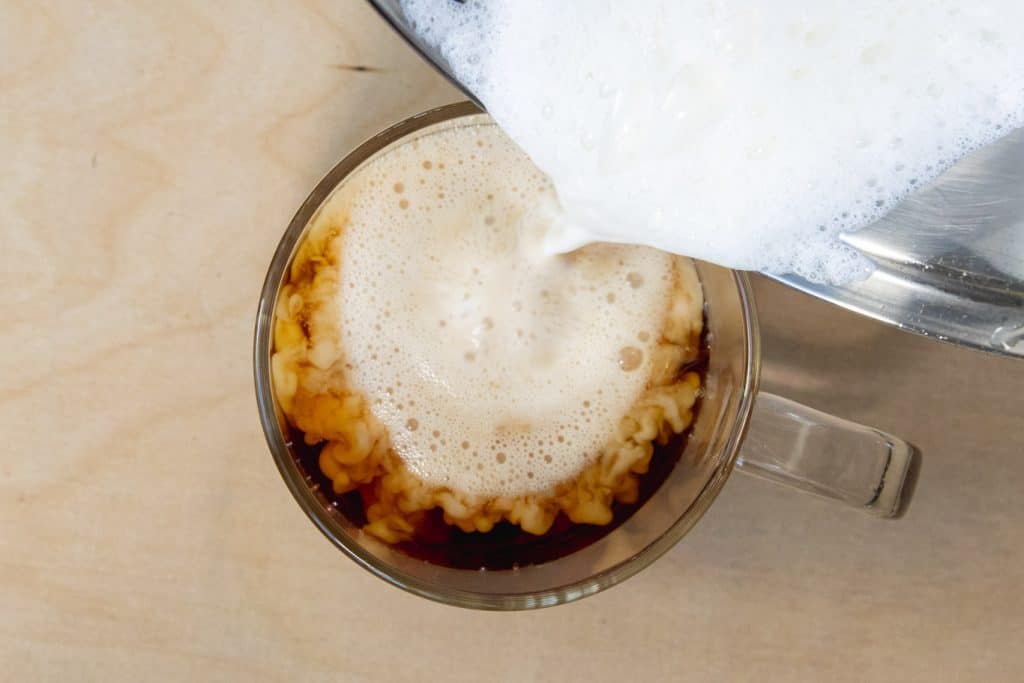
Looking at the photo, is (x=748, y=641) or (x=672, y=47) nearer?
(x=672, y=47)

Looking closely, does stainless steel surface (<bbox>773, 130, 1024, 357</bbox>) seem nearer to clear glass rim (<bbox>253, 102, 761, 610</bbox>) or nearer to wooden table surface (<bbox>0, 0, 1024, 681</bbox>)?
clear glass rim (<bbox>253, 102, 761, 610</bbox>)

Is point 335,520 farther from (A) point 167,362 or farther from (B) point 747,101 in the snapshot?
(B) point 747,101

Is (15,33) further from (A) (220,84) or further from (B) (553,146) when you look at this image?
(B) (553,146)

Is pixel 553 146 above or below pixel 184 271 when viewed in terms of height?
above

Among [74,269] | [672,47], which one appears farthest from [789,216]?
[74,269]

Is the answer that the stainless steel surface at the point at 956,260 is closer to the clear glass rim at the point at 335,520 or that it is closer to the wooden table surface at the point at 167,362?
the clear glass rim at the point at 335,520

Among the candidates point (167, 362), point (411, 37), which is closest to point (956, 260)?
point (411, 37)

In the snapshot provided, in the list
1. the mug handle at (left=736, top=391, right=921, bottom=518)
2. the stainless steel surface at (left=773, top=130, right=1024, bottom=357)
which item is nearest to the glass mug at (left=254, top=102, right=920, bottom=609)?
the mug handle at (left=736, top=391, right=921, bottom=518)
